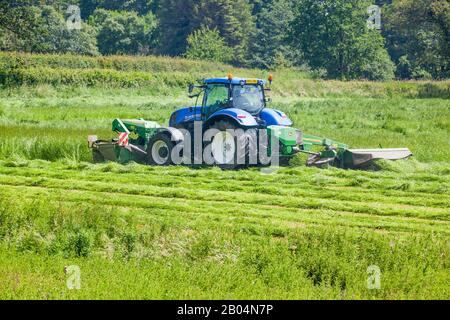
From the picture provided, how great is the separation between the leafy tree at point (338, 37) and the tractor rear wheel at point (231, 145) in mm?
47219

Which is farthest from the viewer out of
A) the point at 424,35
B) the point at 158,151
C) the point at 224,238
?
the point at 424,35

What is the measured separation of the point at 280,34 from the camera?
251 feet

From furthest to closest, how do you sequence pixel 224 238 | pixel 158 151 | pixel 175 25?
1. pixel 175 25
2. pixel 158 151
3. pixel 224 238

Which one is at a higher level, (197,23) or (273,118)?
(197,23)

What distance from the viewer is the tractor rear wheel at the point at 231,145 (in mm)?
16062

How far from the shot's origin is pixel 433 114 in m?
29.8

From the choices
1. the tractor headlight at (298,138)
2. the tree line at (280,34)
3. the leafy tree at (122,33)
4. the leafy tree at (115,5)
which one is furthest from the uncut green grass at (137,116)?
the leafy tree at (115,5)

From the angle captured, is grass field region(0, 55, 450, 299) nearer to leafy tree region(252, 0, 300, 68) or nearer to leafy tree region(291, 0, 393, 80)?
leafy tree region(291, 0, 393, 80)

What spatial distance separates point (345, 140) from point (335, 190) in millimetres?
6536

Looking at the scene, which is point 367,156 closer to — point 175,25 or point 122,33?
point 175,25

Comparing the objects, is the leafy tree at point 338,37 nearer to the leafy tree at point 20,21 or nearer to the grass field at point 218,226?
the leafy tree at point 20,21

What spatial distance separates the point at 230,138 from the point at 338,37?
48.7 meters

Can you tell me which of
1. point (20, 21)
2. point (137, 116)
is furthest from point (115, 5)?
point (137, 116)
